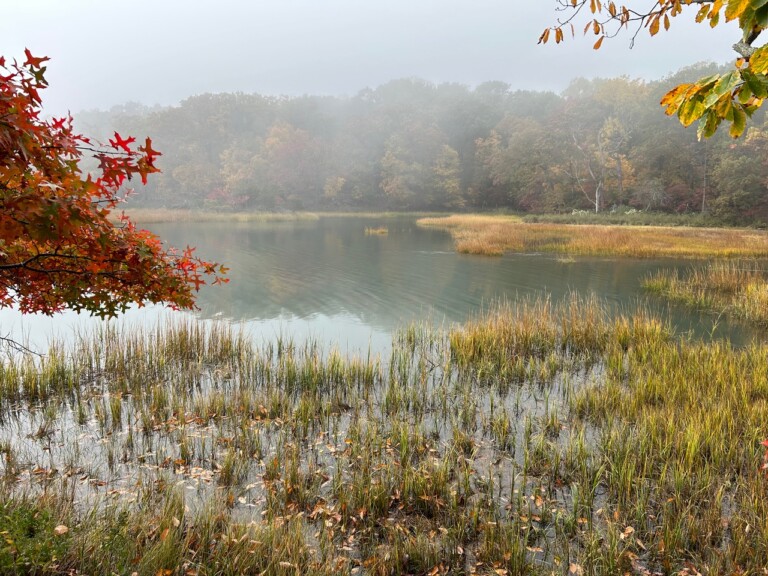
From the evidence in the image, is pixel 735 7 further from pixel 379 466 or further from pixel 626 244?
pixel 626 244

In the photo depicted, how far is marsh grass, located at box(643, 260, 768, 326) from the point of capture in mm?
14109

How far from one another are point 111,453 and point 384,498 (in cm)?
335

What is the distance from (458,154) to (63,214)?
9369 cm

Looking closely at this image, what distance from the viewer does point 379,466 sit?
538cm

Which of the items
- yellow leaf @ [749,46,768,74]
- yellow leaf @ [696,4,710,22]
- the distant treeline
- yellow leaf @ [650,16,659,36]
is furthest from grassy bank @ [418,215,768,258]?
yellow leaf @ [749,46,768,74]

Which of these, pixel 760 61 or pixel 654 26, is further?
pixel 654 26

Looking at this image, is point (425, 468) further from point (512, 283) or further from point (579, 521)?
point (512, 283)

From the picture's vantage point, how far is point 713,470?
5.14 meters

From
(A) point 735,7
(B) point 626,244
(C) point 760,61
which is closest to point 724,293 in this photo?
(B) point 626,244

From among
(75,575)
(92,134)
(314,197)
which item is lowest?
(75,575)

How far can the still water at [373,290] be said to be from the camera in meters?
13.3

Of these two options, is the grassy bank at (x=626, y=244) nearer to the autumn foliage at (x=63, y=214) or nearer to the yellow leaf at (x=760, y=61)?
the autumn foliage at (x=63, y=214)

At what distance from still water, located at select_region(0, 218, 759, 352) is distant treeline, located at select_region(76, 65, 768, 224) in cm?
3570

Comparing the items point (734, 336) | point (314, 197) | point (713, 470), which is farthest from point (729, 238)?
point (314, 197)
